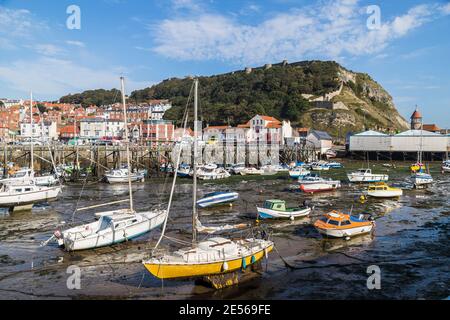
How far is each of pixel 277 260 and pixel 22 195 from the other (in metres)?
24.6

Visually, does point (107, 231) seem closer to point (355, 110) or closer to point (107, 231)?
point (107, 231)

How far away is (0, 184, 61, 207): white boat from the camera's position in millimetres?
33969

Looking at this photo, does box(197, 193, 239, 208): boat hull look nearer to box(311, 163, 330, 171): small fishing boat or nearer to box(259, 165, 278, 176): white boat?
box(259, 165, 278, 176): white boat

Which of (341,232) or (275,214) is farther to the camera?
(275,214)

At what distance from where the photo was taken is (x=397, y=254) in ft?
73.8

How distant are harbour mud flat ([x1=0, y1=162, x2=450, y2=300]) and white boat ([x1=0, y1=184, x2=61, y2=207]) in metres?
1.01

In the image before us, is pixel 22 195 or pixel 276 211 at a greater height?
pixel 22 195

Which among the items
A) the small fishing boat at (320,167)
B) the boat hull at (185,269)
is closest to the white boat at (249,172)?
the small fishing boat at (320,167)

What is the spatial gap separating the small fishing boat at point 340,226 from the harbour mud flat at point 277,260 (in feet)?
1.71

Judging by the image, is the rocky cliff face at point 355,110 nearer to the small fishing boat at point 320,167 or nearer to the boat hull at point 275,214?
the small fishing boat at point 320,167

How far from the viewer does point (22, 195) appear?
114ft

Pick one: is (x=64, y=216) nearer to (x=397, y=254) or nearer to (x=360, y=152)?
(x=397, y=254)

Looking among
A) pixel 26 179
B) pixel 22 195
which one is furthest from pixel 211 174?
pixel 22 195

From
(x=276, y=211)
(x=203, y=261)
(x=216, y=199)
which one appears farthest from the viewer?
(x=216, y=199)
